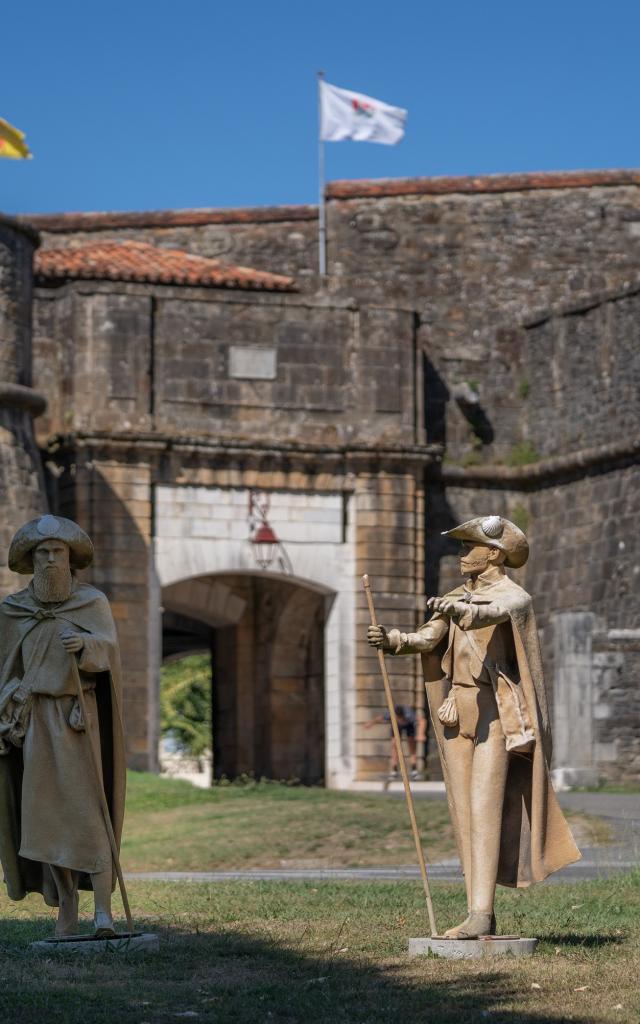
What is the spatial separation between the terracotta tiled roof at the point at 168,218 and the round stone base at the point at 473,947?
22.4 meters

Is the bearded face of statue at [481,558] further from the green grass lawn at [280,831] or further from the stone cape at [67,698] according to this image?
the green grass lawn at [280,831]

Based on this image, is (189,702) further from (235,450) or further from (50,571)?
(50,571)

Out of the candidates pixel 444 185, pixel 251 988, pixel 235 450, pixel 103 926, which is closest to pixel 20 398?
pixel 235 450

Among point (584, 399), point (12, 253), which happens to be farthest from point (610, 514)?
point (12, 253)

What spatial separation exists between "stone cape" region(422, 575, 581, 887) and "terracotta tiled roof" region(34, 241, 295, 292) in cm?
1817

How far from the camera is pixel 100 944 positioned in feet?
32.3

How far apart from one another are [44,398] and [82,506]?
5.81ft

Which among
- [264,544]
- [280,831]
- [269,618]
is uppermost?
[264,544]

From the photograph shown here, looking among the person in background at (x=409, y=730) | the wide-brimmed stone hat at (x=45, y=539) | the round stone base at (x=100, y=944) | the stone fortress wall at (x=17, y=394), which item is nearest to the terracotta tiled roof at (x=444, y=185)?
the stone fortress wall at (x=17, y=394)

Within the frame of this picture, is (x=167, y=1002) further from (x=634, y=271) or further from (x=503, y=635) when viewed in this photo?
(x=634, y=271)

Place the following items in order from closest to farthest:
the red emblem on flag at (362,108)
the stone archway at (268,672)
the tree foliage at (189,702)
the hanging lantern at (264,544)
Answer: the hanging lantern at (264,544), the stone archway at (268,672), the red emblem on flag at (362,108), the tree foliage at (189,702)

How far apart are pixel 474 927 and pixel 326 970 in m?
0.79

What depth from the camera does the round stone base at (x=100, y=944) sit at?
386 inches

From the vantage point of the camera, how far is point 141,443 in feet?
87.5
